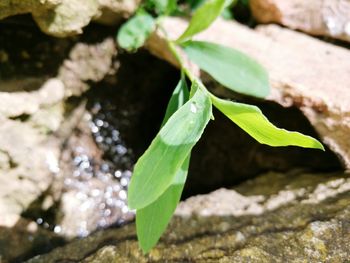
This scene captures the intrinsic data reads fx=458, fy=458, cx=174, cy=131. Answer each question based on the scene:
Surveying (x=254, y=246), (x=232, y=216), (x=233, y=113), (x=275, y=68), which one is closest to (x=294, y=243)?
(x=254, y=246)

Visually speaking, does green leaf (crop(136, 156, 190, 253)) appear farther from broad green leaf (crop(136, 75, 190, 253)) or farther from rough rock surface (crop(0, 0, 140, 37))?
rough rock surface (crop(0, 0, 140, 37))

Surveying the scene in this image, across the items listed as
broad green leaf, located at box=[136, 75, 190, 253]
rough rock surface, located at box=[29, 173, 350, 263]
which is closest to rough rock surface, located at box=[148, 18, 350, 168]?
rough rock surface, located at box=[29, 173, 350, 263]

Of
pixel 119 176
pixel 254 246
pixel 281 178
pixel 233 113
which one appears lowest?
pixel 119 176

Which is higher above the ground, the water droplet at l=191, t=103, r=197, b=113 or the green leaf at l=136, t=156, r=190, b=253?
the water droplet at l=191, t=103, r=197, b=113

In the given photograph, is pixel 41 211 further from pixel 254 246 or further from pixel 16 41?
pixel 254 246

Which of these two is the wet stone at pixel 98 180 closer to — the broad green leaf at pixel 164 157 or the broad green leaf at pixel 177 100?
the broad green leaf at pixel 177 100
